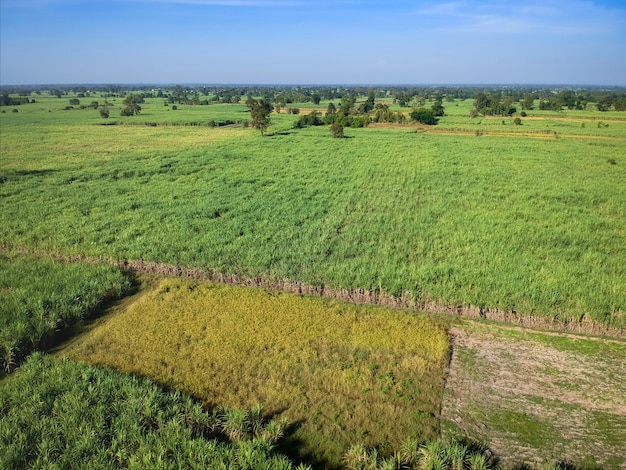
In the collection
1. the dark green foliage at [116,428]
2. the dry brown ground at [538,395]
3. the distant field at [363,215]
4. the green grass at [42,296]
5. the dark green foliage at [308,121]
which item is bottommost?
the dry brown ground at [538,395]

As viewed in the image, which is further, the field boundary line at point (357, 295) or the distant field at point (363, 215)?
the distant field at point (363, 215)

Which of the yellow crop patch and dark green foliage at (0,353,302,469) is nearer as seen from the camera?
dark green foliage at (0,353,302,469)

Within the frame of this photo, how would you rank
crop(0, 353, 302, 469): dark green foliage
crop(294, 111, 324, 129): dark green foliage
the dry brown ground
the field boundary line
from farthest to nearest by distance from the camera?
crop(294, 111, 324, 129): dark green foliage
the field boundary line
the dry brown ground
crop(0, 353, 302, 469): dark green foliage

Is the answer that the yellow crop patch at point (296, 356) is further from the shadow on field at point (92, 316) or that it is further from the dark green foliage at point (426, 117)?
the dark green foliage at point (426, 117)

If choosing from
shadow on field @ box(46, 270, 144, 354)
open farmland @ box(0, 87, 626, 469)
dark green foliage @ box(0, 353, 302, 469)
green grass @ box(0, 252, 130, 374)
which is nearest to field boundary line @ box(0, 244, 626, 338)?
open farmland @ box(0, 87, 626, 469)

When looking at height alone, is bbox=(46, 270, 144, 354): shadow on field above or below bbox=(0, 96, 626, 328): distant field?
below

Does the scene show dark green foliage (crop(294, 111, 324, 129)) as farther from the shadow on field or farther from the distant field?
the shadow on field

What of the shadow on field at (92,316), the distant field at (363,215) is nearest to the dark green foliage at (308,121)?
the distant field at (363,215)
